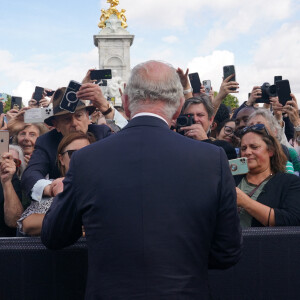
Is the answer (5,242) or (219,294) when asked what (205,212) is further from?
(5,242)

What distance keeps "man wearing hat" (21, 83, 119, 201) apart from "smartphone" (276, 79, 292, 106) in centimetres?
204

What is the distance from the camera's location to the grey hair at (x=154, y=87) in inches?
76.4

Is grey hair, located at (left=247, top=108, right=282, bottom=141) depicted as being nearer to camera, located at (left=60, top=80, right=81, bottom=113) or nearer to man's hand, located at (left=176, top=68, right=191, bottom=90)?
man's hand, located at (left=176, top=68, right=191, bottom=90)

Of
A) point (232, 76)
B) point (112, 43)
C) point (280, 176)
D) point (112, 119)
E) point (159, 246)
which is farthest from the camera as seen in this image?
point (112, 43)

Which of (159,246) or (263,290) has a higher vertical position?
(159,246)

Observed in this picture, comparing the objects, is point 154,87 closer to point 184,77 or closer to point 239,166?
point 239,166

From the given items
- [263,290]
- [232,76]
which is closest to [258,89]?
[232,76]

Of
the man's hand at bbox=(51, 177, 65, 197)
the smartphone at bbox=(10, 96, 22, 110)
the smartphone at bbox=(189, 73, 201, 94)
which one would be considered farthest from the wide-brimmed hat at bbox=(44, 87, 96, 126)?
the smartphone at bbox=(10, 96, 22, 110)

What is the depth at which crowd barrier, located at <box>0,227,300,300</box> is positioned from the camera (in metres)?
2.45

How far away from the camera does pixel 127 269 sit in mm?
1796

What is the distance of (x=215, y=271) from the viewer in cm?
256

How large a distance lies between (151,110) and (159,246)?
0.57 m

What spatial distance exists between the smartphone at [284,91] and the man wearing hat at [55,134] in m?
2.04

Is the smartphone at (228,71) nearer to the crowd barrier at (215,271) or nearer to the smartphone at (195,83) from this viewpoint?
the smartphone at (195,83)
